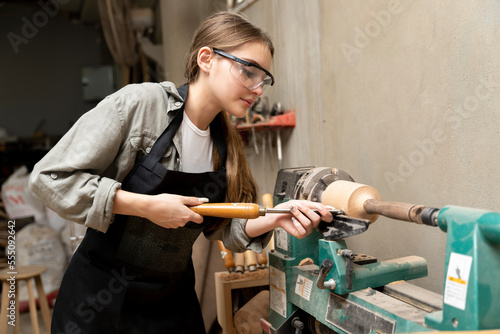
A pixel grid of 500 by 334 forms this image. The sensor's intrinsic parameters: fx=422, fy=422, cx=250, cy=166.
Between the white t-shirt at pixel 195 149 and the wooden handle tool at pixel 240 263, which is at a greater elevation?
the white t-shirt at pixel 195 149

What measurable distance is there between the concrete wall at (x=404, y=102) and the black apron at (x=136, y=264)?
2.48 feet

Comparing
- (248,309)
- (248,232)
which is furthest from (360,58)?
(248,309)

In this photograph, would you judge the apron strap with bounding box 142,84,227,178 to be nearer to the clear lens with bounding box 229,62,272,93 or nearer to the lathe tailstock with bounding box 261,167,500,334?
the clear lens with bounding box 229,62,272,93

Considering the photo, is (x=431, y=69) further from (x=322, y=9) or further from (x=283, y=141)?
(x=283, y=141)

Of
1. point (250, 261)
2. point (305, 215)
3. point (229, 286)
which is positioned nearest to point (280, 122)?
point (250, 261)

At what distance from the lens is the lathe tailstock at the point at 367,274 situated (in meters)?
0.85

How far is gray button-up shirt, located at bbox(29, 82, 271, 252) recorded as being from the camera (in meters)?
1.14

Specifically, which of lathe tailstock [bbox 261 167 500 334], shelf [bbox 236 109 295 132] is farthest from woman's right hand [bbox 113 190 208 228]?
shelf [bbox 236 109 295 132]

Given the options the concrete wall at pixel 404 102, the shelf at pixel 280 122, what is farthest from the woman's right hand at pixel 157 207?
the shelf at pixel 280 122

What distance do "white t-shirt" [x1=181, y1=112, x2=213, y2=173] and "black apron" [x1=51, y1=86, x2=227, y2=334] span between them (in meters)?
0.04

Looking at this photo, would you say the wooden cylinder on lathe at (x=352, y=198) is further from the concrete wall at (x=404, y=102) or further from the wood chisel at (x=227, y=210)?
the concrete wall at (x=404, y=102)

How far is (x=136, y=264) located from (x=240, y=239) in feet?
1.20

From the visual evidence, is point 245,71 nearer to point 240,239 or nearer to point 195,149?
point 195,149

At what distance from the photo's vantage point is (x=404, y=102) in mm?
1689
